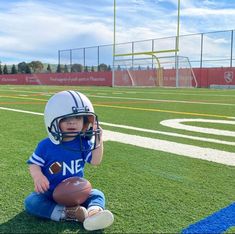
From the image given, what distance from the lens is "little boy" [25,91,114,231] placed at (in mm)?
2018

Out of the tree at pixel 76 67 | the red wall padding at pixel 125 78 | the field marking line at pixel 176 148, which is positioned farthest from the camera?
the tree at pixel 76 67

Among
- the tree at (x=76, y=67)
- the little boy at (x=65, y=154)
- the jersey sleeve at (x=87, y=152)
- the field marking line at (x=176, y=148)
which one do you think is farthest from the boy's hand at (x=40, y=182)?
the tree at (x=76, y=67)

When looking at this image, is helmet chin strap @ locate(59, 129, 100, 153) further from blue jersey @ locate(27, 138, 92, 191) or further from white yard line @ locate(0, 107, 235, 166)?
white yard line @ locate(0, 107, 235, 166)

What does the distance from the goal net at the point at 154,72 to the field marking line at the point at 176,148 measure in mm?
22697

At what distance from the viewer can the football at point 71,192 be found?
81.3 inches

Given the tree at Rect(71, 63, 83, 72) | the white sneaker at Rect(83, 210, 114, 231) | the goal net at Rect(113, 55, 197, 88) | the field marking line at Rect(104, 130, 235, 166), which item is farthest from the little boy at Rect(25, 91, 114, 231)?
the tree at Rect(71, 63, 83, 72)

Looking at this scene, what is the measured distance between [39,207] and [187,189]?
97cm

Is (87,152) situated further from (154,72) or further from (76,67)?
(76,67)

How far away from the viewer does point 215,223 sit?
1.97 m

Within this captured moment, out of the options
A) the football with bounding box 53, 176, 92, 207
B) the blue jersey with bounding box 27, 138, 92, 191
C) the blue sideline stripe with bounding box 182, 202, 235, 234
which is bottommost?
the blue sideline stripe with bounding box 182, 202, 235, 234

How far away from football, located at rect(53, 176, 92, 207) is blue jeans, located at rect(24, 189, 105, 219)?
4cm

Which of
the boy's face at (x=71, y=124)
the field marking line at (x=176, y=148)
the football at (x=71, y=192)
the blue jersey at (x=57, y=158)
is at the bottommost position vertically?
the field marking line at (x=176, y=148)

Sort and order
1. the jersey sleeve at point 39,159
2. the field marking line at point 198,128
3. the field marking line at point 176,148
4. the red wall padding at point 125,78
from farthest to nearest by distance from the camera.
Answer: the red wall padding at point 125,78 → the field marking line at point 198,128 → the field marking line at point 176,148 → the jersey sleeve at point 39,159

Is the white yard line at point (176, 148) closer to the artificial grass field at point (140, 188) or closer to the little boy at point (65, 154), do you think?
the artificial grass field at point (140, 188)
